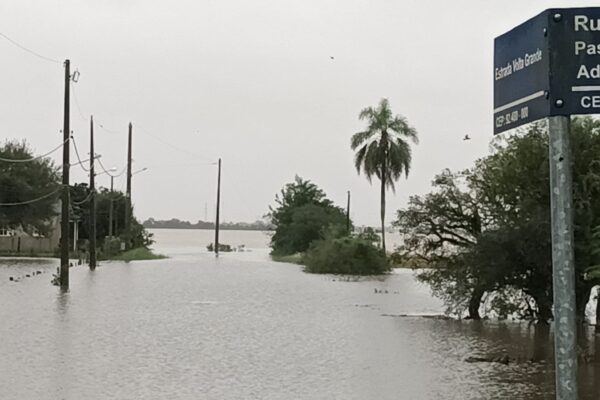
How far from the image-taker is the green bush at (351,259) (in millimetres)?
55875

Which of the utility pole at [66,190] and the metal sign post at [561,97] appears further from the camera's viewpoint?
the utility pole at [66,190]

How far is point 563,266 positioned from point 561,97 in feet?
2.40

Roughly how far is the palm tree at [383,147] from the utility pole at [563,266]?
65.9 m

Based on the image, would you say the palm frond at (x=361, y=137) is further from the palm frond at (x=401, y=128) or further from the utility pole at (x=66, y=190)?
the utility pole at (x=66, y=190)

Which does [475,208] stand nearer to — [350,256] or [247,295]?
[247,295]

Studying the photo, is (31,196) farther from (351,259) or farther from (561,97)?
(561,97)

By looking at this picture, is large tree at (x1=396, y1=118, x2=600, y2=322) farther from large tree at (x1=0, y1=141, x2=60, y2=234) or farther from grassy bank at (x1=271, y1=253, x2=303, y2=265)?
large tree at (x1=0, y1=141, x2=60, y2=234)

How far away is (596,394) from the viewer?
13602mm

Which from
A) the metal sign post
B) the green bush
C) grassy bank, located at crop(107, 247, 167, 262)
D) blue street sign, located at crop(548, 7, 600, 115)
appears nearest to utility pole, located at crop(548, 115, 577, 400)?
the metal sign post

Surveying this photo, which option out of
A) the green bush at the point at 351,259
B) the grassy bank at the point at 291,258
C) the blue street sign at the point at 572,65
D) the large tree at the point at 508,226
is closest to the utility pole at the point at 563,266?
the blue street sign at the point at 572,65

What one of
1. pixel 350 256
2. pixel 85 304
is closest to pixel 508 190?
pixel 85 304

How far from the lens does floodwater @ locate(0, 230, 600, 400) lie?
13805 mm

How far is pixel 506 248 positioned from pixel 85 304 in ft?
45.5

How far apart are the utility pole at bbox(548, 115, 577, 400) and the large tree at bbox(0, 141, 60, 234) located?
70.9m
